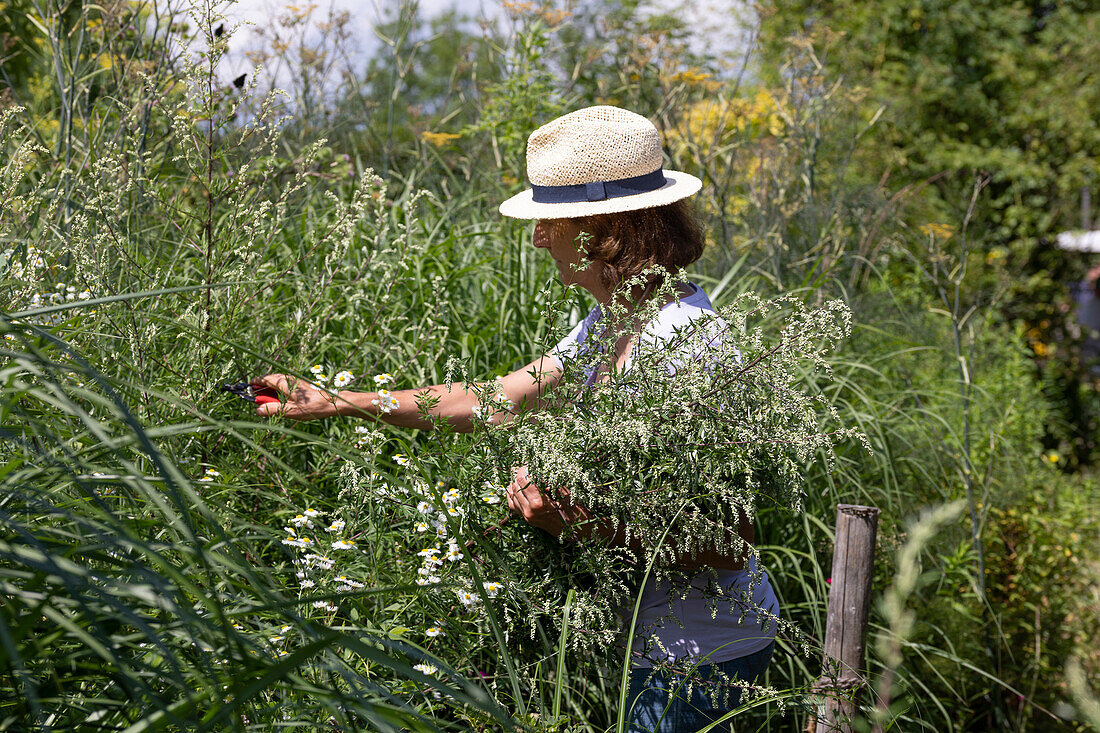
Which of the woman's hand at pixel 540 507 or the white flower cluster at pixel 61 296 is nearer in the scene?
the woman's hand at pixel 540 507

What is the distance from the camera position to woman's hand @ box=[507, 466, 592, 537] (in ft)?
5.91

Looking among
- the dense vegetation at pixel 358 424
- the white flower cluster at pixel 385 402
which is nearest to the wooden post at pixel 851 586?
the dense vegetation at pixel 358 424

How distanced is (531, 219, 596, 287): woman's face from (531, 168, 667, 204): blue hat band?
55 mm

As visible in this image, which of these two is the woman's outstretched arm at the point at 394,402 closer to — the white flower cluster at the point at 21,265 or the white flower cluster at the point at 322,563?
the white flower cluster at the point at 322,563

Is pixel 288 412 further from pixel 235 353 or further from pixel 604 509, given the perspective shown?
pixel 604 509

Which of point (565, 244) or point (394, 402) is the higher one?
point (565, 244)

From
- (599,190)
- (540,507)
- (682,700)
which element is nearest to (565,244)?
(599,190)

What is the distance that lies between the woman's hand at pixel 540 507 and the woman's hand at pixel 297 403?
0.49 m

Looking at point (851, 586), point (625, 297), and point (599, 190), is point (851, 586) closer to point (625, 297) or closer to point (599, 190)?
point (625, 297)

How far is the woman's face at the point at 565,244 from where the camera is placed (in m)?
2.16

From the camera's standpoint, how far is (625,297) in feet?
6.46

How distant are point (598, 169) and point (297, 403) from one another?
903 millimetres

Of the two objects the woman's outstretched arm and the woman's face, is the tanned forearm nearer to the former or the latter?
the woman's outstretched arm

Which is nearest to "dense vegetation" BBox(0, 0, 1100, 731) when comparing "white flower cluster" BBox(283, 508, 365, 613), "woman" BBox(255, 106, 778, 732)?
"white flower cluster" BBox(283, 508, 365, 613)
